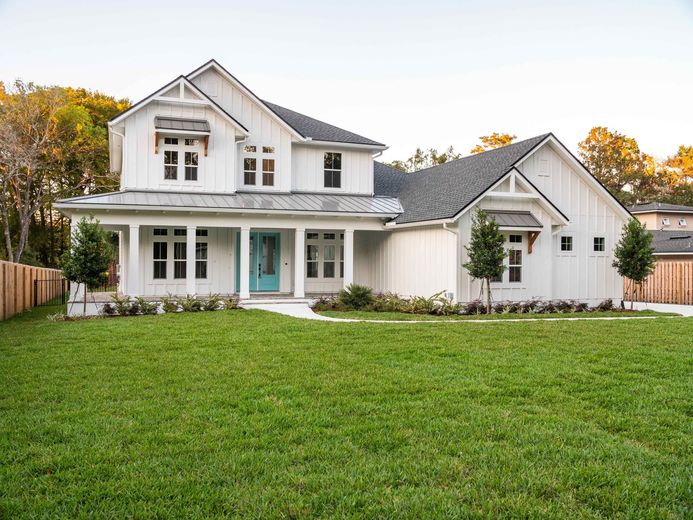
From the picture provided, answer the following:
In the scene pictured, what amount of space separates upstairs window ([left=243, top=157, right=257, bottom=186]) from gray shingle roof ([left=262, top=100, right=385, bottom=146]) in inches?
78.8

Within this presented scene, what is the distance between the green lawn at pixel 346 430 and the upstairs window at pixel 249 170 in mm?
11940

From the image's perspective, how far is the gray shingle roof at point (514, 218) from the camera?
58.2 ft

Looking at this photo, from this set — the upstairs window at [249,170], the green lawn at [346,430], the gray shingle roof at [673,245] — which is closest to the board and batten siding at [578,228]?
the gray shingle roof at [673,245]

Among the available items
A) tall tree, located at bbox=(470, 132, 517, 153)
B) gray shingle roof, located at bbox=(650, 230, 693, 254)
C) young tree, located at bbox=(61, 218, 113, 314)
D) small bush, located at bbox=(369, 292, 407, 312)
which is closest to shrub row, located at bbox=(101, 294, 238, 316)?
young tree, located at bbox=(61, 218, 113, 314)

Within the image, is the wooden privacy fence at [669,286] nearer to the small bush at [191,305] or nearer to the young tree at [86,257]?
the small bush at [191,305]

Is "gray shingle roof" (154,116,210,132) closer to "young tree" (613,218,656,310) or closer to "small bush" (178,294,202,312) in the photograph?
"small bush" (178,294,202,312)

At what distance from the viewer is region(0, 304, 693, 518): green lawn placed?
3.88 meters

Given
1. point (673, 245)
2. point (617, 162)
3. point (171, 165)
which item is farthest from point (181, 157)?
point (617, 162)

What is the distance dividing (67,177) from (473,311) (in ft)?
106

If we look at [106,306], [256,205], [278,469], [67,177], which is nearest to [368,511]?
[278,469]

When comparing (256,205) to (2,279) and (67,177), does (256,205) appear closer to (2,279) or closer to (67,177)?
(2,279)

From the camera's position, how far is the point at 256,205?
1898 cm

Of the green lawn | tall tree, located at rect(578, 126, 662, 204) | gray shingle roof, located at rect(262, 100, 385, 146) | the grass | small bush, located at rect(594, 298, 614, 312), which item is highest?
tall tree, located at rect(578, 126, 662, 204)

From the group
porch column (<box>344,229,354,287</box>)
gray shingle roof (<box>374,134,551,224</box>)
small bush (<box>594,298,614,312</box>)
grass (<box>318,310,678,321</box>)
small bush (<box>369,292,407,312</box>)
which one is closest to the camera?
grass (<box>318,310,678,321</box>)
